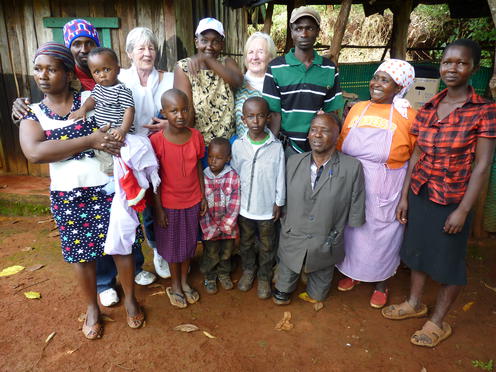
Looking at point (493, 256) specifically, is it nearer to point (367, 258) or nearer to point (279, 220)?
point (367, 258)

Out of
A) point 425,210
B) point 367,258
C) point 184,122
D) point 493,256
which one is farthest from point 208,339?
point 493,256

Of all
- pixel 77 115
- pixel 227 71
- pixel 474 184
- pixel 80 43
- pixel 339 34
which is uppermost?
pixel 339 34

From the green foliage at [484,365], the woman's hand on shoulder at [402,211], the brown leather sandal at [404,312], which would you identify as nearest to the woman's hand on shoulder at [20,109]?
the woman's hand on shoulder at [402,211]

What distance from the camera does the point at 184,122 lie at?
248cm

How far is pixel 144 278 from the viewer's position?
10.5 ft

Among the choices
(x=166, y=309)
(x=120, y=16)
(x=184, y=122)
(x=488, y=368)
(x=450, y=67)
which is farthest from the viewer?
(x=120, y=16)

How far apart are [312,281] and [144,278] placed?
1484 millimetres

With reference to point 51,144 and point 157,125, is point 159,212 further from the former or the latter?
point 51,144

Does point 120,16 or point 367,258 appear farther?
point 120,16

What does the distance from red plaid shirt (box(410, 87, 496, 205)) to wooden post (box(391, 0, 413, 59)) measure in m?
6.50

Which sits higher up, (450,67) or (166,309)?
(450,67)

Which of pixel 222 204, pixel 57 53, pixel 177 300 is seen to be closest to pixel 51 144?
pixel 57 53

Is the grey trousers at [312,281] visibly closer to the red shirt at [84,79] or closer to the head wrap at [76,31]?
the red shirt at [84,79]

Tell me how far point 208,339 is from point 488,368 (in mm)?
1855
